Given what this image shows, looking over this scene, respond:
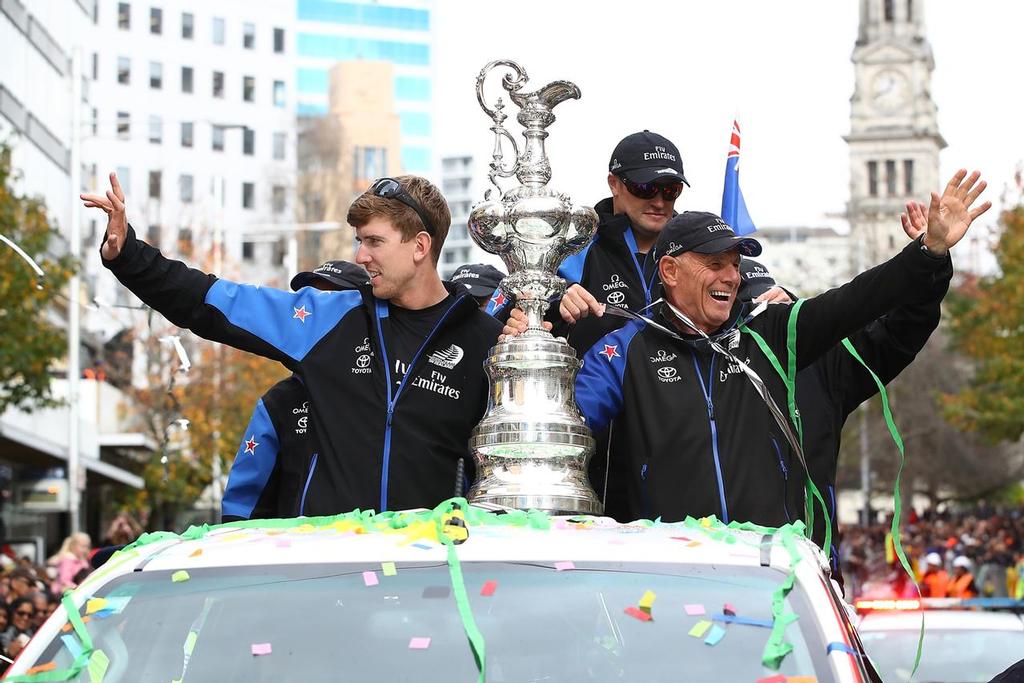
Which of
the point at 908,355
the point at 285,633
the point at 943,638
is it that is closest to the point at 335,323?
the point at 908,355

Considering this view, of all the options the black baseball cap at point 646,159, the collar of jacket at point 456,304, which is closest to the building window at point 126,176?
the black baseball cap at point 646,159

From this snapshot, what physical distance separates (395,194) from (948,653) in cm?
556

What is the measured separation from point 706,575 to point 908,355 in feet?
7.79

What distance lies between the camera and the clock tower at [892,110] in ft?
479

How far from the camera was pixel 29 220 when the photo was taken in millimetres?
22828

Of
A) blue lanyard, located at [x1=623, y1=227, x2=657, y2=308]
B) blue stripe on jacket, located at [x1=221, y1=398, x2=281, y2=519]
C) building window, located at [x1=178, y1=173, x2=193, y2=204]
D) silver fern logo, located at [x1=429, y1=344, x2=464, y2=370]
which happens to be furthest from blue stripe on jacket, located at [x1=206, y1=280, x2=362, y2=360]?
building window, located at [x1=178, y1=173, x2=193, y2=204]

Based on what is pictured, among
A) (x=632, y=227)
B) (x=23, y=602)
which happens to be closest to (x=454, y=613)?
(x=632, y=227)

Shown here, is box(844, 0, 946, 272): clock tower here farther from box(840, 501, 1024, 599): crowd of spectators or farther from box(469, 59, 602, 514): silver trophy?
box(469, 59, 602, 514): silver trophy

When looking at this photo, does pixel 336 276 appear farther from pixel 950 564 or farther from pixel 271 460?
pixel 950 564

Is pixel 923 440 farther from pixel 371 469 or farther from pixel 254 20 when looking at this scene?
pixel 371 469

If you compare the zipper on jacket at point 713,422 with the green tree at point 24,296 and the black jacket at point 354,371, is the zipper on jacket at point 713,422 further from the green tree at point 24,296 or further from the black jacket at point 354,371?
the green tree at point 24,296

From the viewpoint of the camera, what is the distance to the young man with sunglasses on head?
593 cm

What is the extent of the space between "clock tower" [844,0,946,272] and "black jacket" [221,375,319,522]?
13674 centimetres

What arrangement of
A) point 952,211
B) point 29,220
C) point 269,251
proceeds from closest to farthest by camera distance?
point 952,211 → point 29,220 → point 269,251
